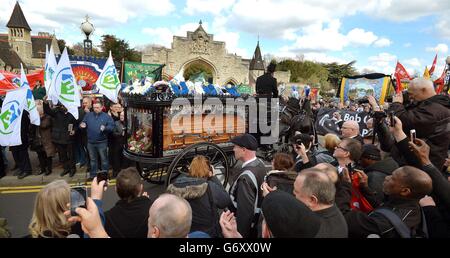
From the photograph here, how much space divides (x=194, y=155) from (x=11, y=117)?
3466 millimetres

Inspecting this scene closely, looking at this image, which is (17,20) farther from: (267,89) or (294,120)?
(294,120)

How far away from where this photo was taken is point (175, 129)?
4.60 metres

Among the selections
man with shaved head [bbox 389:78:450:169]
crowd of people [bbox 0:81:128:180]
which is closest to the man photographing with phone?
crowd of people [bbox 0:81:128:180]

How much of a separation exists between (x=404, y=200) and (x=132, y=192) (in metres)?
2.15

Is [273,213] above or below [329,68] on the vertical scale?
below

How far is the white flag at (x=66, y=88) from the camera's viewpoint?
5.22m

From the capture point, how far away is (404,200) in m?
2.03

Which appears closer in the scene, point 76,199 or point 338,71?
point 76,199

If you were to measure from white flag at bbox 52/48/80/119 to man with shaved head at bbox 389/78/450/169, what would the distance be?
17.2 ft

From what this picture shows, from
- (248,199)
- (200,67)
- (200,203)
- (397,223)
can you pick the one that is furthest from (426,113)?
(200,67)

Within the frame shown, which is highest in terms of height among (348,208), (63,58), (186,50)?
(186,50)

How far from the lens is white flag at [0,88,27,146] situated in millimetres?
4969

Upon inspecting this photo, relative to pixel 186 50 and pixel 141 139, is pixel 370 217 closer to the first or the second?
pixel 141 139

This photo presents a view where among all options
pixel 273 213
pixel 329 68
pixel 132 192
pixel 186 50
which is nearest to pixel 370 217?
pixel 273 213
